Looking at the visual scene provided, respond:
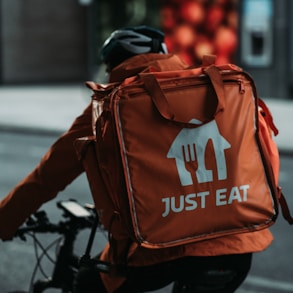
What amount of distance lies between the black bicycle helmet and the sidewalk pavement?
9.71m

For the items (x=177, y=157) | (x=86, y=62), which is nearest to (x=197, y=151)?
(x=177, y=157)

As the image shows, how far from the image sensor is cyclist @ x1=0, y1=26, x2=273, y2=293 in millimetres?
2691

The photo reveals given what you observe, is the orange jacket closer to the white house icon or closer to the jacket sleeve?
the jacket sleeve

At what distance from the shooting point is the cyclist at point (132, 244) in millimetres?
2691

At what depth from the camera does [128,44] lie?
2891 mm

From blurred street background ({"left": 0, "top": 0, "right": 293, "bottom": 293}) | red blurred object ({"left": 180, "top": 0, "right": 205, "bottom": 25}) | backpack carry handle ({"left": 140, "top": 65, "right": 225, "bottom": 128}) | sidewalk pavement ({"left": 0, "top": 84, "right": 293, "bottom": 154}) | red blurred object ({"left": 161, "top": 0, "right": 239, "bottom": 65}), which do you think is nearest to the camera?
backpack carry handle ({"left": 140, "top": 65, "right": 225, "bottom": 128})

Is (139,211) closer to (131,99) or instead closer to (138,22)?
(131,99)

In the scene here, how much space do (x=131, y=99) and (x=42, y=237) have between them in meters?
4.35

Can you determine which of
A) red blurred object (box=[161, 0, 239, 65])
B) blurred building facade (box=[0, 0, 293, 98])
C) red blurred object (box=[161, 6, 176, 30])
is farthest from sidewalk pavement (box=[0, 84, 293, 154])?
red blurred object (box=[161, 6, 176, 30])

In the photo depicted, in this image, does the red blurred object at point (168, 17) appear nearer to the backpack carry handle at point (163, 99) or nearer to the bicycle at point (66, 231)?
the bicycle at point (66, 231)

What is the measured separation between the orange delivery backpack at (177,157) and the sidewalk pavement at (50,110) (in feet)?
32.6

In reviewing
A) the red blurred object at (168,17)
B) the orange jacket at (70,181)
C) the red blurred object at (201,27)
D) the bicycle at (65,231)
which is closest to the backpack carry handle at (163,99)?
the orange jacket at (70,181)

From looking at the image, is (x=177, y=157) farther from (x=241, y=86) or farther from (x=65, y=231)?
(x=65, y=231)

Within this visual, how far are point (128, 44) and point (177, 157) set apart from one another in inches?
19.8
